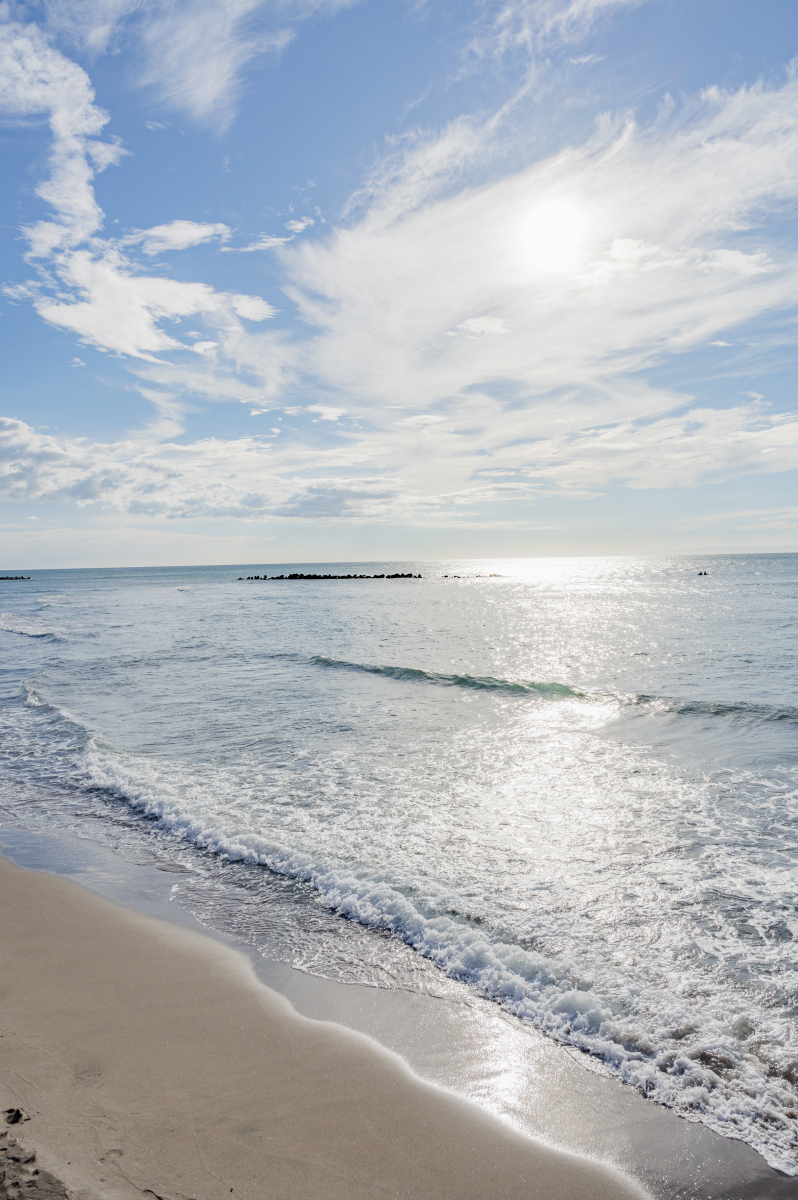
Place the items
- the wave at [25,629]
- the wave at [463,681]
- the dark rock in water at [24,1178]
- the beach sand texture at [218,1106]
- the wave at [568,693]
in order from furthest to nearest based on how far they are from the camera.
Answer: the wave at [25,629]
the wave at [463,681]
the wave at [568,693]
the beach sand texture at [218,1106]
the dark rock in water at [24,1178]

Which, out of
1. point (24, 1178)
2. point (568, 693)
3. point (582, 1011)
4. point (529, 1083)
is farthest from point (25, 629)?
point (529, 1083)

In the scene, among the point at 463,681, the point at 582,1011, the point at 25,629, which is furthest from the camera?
the point at 25,629

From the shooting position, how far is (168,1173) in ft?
12.0

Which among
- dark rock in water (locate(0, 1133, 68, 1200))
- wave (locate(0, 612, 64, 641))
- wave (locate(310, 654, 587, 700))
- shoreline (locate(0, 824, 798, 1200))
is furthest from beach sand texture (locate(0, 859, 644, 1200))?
wave (locate(0, 612, 64, 641))

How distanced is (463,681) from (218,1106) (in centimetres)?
1745

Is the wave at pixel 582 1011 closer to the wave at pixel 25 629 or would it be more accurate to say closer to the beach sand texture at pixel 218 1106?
the beach sand texture at pixel 218 1106

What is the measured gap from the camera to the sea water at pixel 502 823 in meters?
5.41

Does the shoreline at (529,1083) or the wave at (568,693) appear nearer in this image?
the shoreline at (529,1083)

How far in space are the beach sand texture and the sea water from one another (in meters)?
1.02

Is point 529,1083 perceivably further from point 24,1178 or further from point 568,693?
point 568,693

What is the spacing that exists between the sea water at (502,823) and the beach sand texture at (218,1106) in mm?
1024

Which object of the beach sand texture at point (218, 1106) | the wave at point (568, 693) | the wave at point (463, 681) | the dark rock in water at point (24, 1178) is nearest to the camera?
the dark rock in water at point (24, 1178)

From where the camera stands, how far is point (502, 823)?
31.2ft

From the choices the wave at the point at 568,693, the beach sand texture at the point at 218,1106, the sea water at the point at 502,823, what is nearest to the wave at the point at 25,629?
the sea water at the point at 502,823
